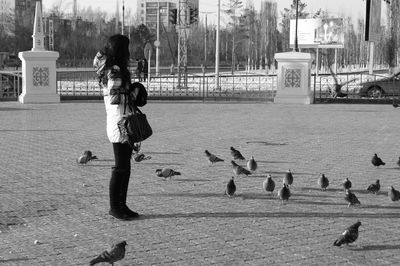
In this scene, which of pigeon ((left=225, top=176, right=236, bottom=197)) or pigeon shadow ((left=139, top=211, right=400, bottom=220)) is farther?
pigeon ((left=225, top=176, right=236, bottom=197))

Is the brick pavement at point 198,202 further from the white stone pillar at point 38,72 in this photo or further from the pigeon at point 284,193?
the white stone pillar at point 38,72

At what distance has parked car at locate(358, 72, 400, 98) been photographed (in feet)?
98.3

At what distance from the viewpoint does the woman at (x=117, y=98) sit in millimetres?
6613

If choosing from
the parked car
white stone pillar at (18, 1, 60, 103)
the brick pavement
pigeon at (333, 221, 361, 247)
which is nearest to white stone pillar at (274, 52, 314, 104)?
the parked car

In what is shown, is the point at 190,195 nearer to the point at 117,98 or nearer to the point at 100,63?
the point at 117,98

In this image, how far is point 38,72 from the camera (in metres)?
23.9

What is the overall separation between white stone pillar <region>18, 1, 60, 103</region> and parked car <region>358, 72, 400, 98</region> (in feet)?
44.7

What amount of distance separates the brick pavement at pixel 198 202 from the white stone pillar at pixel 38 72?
8.62m

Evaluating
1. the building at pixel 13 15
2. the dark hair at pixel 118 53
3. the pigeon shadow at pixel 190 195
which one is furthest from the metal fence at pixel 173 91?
the building at pixel 13 15

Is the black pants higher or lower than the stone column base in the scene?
higher

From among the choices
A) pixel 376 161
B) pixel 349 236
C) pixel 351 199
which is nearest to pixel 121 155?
pixel 349 236

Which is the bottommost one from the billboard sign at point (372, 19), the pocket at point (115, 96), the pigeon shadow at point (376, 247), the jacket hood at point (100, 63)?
the pigeon shadow at point (376, 247)

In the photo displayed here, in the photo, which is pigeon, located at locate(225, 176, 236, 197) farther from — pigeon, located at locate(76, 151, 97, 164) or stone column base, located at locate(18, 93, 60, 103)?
stone column base, located at locate(18, 93, 60, 103)

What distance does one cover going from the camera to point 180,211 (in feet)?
23.8
